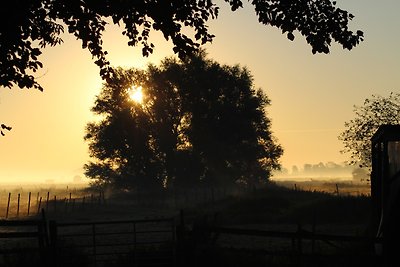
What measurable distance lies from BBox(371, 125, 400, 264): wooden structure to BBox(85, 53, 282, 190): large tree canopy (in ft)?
143

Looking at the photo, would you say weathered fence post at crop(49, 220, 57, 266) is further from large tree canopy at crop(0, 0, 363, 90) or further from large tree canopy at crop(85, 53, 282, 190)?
large tree canopy at crop(85, 53, 282, 190)

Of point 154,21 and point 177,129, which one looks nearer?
point 154,21

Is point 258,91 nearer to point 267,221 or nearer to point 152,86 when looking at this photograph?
point 152,86

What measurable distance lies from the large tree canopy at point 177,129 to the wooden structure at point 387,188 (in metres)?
43.5

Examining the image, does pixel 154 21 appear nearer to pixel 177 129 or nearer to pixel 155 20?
pixel 155 20

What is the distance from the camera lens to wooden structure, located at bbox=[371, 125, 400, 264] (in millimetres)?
9621

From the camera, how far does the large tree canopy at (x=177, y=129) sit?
188 feet

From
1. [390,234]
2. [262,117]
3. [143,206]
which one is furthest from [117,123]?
[390,234]

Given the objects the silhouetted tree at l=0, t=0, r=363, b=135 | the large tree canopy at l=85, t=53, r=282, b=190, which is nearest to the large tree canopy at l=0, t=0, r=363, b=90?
the silhouetted tree at l=0, t=0, r=363, b=135

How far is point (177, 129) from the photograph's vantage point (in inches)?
2373

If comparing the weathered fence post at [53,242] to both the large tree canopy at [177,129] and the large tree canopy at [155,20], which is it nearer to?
the large tree canopy at [155,20]

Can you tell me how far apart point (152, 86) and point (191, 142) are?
800cm

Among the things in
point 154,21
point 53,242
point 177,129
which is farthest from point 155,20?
point 177,129

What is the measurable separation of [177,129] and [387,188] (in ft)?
159
